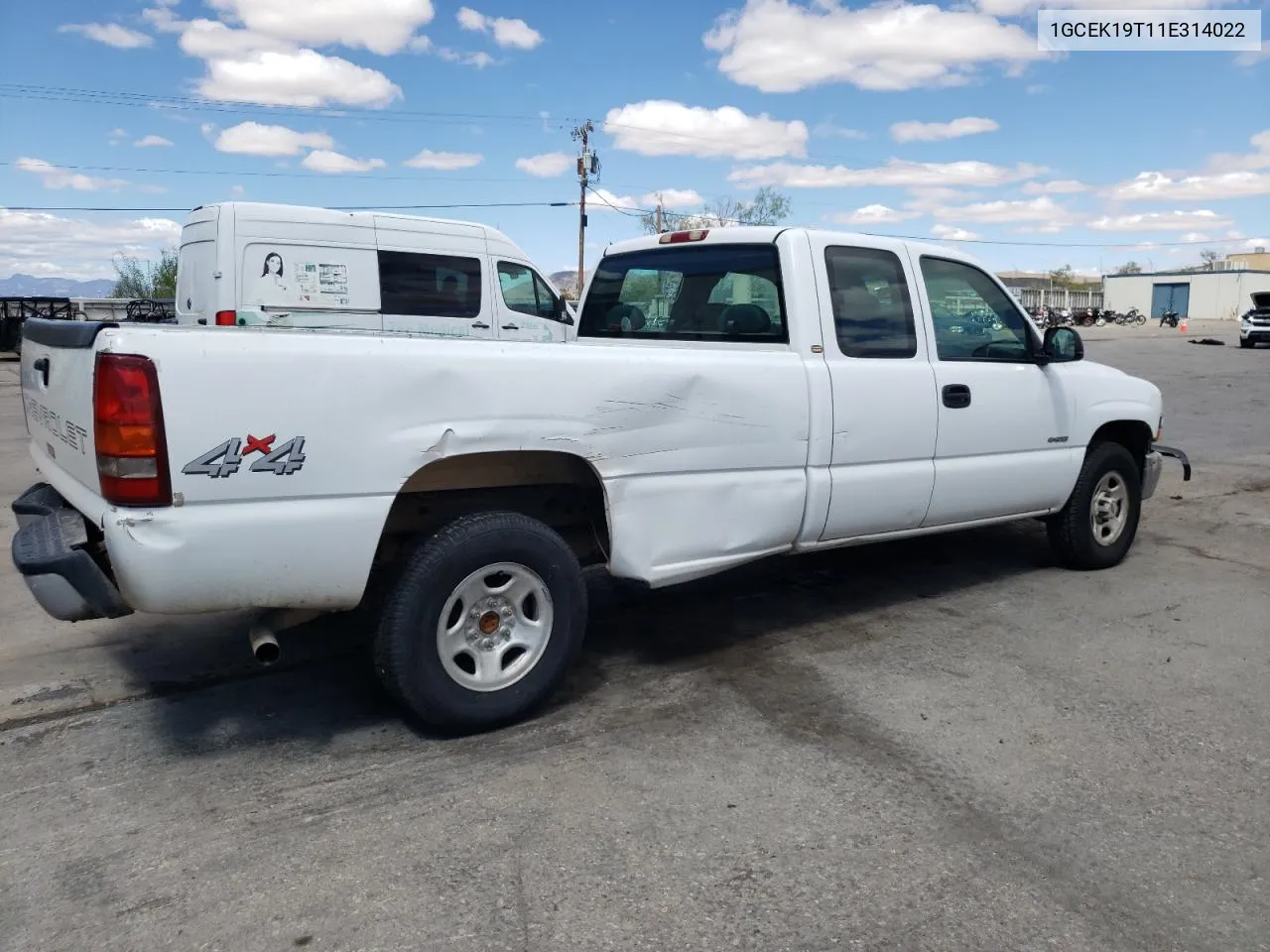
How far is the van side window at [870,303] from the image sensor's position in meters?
4.83

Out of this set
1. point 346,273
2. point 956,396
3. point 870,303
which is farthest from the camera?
point 346,273

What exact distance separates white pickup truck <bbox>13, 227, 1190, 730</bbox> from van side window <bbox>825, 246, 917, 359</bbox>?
0.04 feet

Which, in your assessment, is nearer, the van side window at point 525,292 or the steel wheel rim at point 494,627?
the steel wheel rim at point 494,627

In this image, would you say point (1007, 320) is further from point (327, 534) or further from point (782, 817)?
point (327, 534)

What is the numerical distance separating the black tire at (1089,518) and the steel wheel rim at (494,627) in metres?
3.63

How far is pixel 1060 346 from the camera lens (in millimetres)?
5711

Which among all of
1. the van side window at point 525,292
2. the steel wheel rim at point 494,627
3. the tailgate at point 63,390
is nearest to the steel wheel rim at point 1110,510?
the steel wheel rim at point 494,627

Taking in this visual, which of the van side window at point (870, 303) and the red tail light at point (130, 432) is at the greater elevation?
the van side window at point (870, 303)

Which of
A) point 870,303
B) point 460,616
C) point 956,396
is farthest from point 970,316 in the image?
point 460,616

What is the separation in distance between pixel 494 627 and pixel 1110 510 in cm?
425

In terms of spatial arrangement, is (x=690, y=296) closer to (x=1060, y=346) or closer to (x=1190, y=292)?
(x=1060, y=346)

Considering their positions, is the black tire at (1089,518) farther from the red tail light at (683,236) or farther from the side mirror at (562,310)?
the side mirror at (562,310)

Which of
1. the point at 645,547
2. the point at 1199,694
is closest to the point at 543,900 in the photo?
the point at 645,547

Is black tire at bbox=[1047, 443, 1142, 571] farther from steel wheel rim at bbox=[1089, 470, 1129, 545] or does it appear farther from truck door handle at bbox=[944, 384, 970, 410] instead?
truck door handle at bbox=[944, 384, 970, 410]
